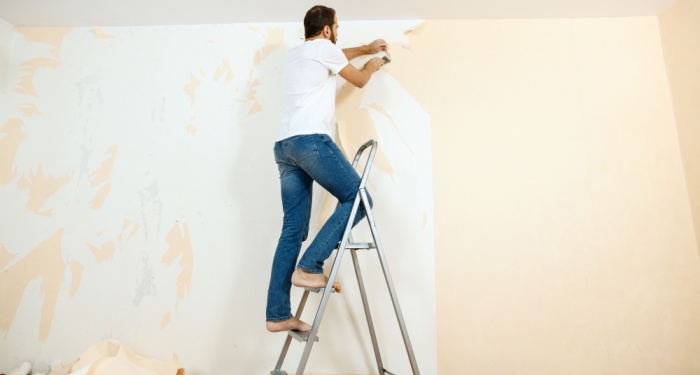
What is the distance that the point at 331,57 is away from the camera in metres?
1.66

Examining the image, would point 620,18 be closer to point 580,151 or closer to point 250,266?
point 580,151

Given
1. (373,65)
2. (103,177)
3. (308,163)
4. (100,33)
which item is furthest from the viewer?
(100,33)

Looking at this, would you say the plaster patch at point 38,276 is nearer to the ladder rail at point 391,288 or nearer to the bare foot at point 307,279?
the bare foot at point 307,279

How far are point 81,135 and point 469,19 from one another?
248 centimetres

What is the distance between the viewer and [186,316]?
204cm

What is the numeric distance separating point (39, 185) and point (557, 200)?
9.78 feet

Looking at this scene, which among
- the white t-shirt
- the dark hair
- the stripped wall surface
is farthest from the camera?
the stripped wall surface

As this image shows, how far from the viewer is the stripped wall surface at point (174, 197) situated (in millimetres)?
2004

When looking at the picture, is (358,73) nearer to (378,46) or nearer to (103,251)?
(378,46)

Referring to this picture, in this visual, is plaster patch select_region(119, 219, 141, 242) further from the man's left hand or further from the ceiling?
the man's left hand

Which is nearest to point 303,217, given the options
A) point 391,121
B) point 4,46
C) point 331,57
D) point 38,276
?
point 331,57

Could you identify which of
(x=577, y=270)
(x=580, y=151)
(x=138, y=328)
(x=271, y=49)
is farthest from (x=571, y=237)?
(x=138, y=328)

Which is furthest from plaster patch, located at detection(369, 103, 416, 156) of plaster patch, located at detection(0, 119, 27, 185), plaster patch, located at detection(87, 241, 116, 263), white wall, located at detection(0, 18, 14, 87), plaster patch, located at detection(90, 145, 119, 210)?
white wall, located at detection(0, 18, 14, 87)

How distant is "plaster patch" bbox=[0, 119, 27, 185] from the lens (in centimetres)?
228
